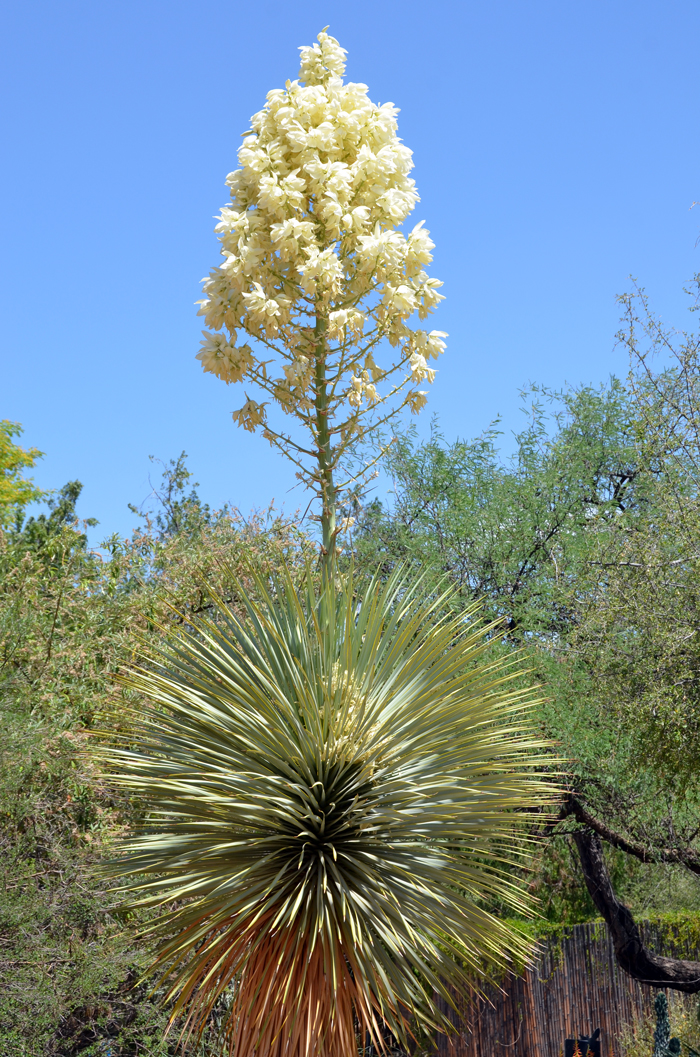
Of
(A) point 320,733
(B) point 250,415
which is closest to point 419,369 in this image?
(B) point 250,415

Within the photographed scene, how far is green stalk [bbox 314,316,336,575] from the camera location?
15.1 feet

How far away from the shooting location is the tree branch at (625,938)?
31.1 feet

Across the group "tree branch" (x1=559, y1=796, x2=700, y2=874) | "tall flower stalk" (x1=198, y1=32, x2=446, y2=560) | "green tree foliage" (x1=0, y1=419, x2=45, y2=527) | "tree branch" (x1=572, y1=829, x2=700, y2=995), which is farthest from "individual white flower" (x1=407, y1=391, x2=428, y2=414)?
"green tree foliage" (x1=0, y1=419, x2=45, y2=527)

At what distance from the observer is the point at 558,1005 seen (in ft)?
33.2

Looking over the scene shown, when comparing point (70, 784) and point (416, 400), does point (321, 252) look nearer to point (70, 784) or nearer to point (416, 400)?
point (416, 400)

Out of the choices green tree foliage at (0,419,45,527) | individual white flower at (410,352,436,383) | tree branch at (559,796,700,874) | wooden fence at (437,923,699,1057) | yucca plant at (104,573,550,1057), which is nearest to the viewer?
yucca plant at (104,573,550,1057)

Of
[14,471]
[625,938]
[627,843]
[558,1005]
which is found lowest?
[558,1005]

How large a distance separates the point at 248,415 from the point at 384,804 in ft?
6.80

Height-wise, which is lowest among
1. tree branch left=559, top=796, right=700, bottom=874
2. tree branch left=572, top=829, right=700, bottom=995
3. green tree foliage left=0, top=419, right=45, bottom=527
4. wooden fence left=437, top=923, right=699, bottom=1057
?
wooden fence left=437, top=923, right=699, bottom=1057

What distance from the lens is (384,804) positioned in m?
4.51

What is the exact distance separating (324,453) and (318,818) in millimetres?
1786

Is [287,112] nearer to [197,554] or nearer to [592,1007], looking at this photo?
[197,554]

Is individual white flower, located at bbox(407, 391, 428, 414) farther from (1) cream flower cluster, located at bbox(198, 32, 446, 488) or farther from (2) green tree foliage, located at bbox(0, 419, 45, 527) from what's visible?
(2) green tree foliage, located at bbox(0, 419, 45, 527)

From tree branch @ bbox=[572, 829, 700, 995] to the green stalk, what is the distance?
6029 millimetres
